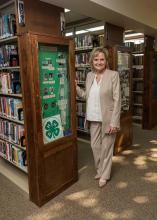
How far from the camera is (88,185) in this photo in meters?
2.77

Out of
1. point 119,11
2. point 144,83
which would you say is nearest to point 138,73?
point 144,83

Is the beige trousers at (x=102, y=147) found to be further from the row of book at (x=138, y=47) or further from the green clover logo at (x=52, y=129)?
the row of book at (x=138, y=47)

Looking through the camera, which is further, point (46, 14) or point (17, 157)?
point (17, 157)

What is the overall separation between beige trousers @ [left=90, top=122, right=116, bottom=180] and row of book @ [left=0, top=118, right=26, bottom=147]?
916 millimetres

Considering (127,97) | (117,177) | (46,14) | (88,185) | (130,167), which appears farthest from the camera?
(127,97)

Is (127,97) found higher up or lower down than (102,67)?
lower down

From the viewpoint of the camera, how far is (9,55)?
8.79ft

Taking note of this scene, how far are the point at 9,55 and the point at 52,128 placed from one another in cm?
110

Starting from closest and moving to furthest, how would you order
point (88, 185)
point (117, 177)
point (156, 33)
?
point (88, 185) → point (117, 177) → point (156, 33)

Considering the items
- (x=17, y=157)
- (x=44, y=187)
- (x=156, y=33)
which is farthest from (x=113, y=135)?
(x=156, y=33)

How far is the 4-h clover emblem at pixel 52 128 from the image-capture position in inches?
92.7

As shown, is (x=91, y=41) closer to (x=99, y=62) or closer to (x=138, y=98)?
(x=99, y=62)

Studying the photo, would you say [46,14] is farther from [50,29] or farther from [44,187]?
[44,187]

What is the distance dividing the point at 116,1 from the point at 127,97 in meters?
1.61
